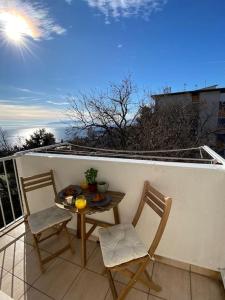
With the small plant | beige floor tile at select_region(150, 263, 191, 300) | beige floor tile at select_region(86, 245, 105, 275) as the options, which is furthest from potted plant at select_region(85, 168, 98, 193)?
beige floor tile at select_region(150, 263, 191, 300)

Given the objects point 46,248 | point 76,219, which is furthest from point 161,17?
point 46,248

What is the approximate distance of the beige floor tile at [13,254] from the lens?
171cm

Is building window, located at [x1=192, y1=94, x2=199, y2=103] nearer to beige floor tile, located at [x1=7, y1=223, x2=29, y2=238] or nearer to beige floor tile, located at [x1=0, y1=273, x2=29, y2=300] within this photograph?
beige floor tile, located at [x1=7, y1=223, x2=29, y2=238]

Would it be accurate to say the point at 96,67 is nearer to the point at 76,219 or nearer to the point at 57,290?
the point at 76,219

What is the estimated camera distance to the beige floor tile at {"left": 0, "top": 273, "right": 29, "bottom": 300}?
4.62 feet

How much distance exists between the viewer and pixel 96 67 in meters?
6.24

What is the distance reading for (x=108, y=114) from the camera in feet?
27.7

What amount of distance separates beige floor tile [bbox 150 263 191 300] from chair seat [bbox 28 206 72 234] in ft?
3.50

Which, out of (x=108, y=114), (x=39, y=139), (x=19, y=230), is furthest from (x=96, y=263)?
(x=39, y=139)

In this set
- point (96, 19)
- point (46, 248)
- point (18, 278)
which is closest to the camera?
point (18, 278)

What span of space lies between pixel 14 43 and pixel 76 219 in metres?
3.54

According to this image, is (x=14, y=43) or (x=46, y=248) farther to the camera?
(x=14, y=43)

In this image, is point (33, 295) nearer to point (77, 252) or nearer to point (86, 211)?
point (77, 252)

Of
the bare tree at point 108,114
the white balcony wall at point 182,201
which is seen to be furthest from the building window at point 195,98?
the white balcony wall at point 182,201
